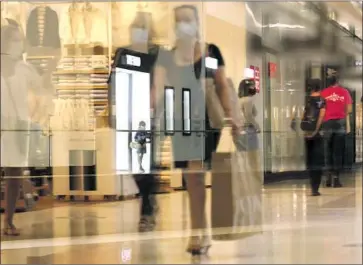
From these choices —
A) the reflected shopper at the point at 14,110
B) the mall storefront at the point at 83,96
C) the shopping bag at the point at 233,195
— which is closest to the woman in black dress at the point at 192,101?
the shopping bag at the point at 233,195

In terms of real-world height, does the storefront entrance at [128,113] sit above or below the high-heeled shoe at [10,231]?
above

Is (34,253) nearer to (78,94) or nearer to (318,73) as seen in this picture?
(78,94)

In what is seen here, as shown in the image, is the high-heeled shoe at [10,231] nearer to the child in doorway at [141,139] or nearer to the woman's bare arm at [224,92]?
the woman's bare arm at [224,92]

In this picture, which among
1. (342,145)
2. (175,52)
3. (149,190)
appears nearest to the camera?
(149,190)

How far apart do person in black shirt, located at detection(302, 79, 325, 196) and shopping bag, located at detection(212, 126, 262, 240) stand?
2402 mm

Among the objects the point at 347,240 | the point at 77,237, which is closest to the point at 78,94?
the point at 77,237

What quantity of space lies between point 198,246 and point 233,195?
1.39 ft

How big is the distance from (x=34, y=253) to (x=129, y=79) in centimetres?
310

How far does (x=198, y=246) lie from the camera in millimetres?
3352

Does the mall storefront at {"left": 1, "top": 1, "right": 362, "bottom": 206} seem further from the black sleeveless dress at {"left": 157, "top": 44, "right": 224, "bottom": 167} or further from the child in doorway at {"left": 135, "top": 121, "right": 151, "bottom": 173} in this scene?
the black sleeveless dress at {"left": 157, "top": 44, "right": 224, "bottom": 167}

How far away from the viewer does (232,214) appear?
12.0 ft

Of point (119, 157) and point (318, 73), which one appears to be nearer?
point (119, 157)

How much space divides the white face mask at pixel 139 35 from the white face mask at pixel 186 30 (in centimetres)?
171

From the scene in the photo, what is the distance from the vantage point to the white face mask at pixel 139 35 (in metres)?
6.55
